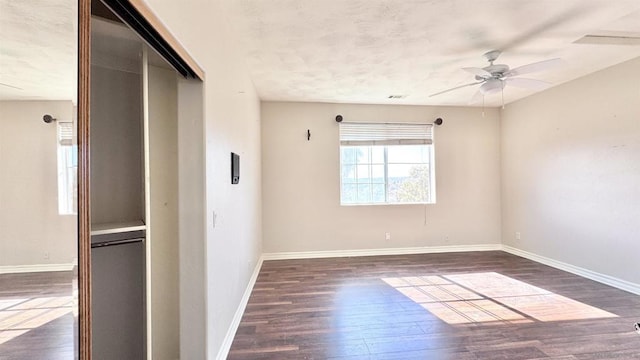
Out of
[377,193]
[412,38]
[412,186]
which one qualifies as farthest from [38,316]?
[412,186]

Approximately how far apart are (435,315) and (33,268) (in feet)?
9.97

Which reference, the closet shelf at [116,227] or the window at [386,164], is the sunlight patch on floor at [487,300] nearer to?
the window at [386,164]

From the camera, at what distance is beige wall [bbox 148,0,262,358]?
1.78 m

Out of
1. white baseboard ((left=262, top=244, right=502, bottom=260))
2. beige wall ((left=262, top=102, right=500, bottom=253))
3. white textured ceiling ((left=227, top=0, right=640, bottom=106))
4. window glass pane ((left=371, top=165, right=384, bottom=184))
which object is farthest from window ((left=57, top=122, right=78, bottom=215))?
window glass pane ((left=371, top=165, right=384, bottom=184))

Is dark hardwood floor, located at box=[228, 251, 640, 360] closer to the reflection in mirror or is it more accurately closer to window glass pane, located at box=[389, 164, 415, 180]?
window glass pane, located at box=[389, 164, 415, 180]

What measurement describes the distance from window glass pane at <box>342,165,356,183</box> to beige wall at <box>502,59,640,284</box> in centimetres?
274

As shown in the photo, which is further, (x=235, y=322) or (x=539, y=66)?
(x=539, y=66)

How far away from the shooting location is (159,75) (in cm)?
200

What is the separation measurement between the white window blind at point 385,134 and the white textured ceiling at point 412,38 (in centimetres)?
104

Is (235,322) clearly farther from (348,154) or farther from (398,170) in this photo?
(398,170)

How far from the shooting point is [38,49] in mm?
716

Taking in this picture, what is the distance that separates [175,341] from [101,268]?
82 cm

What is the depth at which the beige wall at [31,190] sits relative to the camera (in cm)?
63

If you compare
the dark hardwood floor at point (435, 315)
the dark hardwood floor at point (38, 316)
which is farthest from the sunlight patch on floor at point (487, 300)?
the dark hardwood floor at point (38, 316)
